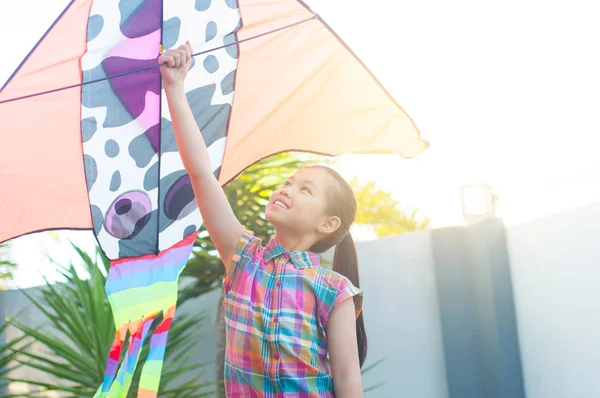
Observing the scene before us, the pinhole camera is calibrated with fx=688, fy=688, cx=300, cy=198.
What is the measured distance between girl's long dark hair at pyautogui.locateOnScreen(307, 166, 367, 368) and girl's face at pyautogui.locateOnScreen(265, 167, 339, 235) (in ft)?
0.06

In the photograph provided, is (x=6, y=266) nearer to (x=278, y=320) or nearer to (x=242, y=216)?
(x=242, y=216)

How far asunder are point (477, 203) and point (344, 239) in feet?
9.27

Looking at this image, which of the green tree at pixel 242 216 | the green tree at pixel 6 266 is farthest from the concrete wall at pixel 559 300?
the green tree at pixel 6 266

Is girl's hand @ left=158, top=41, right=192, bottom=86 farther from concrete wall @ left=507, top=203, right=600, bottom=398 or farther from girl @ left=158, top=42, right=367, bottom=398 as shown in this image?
concrete wall @ left=507, top=203, right=600, bottom=398

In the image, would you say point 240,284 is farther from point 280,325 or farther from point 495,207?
point 495,207

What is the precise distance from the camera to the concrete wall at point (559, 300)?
3.42 metres

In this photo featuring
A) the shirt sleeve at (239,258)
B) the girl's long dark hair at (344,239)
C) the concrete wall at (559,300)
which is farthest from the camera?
the concrete wall at (559,300)

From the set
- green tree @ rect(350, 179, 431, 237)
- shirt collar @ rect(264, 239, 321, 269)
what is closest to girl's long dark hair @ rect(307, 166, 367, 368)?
shirt collar @ rect(264, 239, 321, 269)

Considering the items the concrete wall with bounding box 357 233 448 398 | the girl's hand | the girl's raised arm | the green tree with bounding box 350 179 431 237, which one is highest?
the green tree with bounding box 350 179 431 237

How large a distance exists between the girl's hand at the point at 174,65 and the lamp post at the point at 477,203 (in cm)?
317

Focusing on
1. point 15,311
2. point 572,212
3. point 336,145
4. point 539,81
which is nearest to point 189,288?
point 15,311

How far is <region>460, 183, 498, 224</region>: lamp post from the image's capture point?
4.27 metres

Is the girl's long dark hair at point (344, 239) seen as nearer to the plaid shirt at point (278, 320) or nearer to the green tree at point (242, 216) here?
the plaid shirt at point (278, 320)

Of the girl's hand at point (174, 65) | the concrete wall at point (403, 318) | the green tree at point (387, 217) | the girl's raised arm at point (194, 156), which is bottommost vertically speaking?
the concrete wall at point (403, 318)
